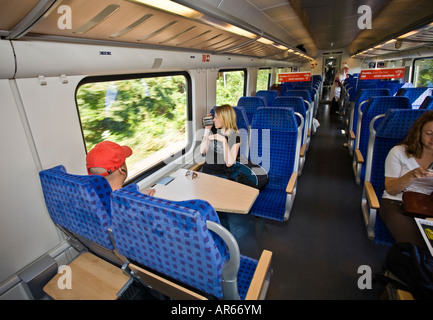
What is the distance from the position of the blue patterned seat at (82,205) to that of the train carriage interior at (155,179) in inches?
0.5

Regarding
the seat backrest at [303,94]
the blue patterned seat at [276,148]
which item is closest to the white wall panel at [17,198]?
the blue patterned seat at [276,148]

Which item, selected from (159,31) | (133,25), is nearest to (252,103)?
(159,31)

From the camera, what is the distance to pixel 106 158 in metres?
1.79

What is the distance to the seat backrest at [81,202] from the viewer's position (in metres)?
1.45

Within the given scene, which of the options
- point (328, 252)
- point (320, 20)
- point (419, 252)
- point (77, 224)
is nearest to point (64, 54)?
point (77, 224)

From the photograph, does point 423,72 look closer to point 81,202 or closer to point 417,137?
point 417,137

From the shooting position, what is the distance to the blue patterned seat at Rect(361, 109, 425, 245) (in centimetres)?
220

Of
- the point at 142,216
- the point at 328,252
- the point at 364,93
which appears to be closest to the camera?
the point at 142,216

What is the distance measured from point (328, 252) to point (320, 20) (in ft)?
16.2

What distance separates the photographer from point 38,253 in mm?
2008

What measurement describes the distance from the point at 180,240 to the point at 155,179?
2.46 m

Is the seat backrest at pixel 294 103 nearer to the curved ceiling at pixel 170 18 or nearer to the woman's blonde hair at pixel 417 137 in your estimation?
the curved ceiling at pixel 170 18

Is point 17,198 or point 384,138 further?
point 384,138

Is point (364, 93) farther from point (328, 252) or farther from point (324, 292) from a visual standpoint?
point (324, 292)
